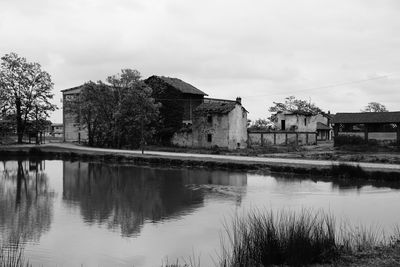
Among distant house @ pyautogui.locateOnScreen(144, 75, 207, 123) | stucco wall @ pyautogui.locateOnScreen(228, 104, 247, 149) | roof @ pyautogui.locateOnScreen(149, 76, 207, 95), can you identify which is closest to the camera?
stucco wall @ pyautogui.locateOnScreen(228, 104, 247, 149)

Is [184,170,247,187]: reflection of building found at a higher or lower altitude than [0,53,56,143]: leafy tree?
lower

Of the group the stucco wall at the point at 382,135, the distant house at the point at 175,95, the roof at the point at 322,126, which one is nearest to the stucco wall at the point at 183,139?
the distant house at the point at 175,95

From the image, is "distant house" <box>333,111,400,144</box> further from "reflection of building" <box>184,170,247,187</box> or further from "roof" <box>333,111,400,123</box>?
"reflection of building" <box>184,170,247,187</box>

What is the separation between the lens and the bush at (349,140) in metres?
42.0

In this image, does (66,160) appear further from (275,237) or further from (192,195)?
(275,237)

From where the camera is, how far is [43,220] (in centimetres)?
1379

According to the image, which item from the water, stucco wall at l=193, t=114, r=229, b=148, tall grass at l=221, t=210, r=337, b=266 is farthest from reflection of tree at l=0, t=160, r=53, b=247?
stucco wall at l=193, t=114, r=229, b=148

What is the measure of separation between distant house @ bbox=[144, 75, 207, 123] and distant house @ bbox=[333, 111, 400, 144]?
1512 centimetres

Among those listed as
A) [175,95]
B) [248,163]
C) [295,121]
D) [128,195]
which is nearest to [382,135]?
[295,121]

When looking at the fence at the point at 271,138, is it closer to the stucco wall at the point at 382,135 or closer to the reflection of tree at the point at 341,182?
the stucco wall at the point at 382,135

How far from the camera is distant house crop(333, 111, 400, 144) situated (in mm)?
41938

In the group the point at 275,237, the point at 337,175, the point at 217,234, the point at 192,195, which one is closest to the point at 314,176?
the point at 337,175

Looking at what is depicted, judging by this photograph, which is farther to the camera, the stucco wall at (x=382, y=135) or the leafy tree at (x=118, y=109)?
the leafy tree at (x=118, y=109)

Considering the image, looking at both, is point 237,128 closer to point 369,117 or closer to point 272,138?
point 272,138
